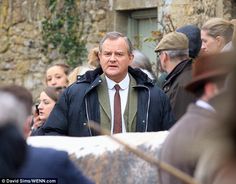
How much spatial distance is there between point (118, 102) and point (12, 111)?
2606 mm

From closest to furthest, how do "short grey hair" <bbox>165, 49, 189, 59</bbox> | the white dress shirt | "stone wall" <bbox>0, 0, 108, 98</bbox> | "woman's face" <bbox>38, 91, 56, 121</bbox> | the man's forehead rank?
the white dress shirt → the man's forehead → "short grey hair" <bbox>165, 49, 189, 59</bbox> → "woman's face" <bbox>38, 91, 56, 121</bbox> → "stone wall" <bbox>0, 0, 108, 98</bbox>

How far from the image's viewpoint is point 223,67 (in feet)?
6.67

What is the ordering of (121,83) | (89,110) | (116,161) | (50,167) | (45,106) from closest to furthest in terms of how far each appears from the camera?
(50,167) < (116,161) < (89,110) < (121,83) < (45,106)

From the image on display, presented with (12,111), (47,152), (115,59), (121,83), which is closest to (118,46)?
(115,59)

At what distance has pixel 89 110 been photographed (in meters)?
6.22

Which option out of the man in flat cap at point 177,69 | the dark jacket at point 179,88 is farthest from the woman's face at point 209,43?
the dark jacket at point 179,88

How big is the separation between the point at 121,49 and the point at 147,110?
0.57 meters

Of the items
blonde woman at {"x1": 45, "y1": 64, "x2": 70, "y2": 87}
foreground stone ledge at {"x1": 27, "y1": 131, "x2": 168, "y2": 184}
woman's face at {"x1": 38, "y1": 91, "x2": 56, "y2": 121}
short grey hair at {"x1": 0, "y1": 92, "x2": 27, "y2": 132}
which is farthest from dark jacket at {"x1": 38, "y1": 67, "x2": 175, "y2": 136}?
short grey hair at {"x1": 0, "y1": 92, "x2": 27, "y2": 132}

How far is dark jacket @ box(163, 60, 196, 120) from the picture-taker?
21.1 feet

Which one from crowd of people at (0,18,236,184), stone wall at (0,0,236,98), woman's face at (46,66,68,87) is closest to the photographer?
crowd of people at (0,18,236,184)

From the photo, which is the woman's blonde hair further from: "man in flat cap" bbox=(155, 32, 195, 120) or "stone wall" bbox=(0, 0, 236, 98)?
"stone wall" bbox=(0, 0, 236, 98)

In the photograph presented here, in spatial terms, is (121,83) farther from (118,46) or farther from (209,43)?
(209,43)

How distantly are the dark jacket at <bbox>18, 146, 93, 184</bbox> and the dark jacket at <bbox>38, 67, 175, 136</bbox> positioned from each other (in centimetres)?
200

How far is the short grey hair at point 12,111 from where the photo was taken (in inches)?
142
